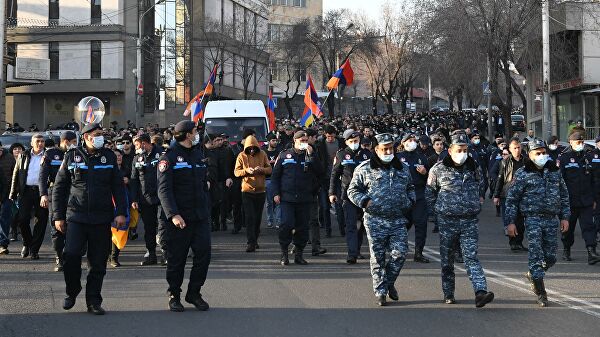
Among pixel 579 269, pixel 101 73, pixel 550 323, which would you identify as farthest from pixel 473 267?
pixel 101 73

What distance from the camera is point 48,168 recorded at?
455 inches

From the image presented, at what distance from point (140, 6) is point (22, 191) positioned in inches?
1867

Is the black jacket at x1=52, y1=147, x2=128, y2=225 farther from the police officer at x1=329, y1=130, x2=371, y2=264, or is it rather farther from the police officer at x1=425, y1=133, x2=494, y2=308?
the police officer at x1=329, y1=130, x2=371, y2=264

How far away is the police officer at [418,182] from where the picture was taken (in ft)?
39.8

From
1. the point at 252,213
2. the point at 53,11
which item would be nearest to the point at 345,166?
the point at 252,213

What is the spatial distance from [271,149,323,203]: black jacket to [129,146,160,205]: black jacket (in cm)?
171

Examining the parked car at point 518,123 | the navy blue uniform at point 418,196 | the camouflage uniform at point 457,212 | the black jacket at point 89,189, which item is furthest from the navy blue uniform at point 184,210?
the parked car at point 518,123

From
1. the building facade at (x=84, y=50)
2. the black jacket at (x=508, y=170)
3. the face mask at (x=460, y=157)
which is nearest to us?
the face mask at (x=460, y=157)

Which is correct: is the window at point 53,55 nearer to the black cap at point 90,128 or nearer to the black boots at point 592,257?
the black boots at point 592,257

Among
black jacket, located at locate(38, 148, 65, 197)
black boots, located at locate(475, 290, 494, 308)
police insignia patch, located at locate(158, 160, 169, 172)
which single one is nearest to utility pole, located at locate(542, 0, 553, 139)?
black jacket, located at locate(38, 148, 65, 197)

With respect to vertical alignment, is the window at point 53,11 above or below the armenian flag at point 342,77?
above

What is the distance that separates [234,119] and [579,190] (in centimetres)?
1313

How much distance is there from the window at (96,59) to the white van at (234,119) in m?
34.9

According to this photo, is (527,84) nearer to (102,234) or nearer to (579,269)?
(579,269)
